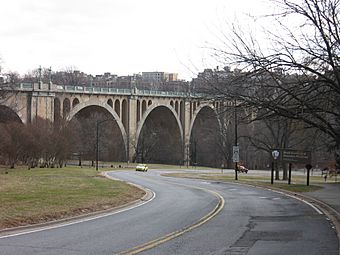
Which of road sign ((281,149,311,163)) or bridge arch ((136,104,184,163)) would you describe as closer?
road sign ((281,149,311,163))

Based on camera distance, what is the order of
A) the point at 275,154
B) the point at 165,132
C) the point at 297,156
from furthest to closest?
the point at 165,132 < the point at 275,154 < the point at 297,156

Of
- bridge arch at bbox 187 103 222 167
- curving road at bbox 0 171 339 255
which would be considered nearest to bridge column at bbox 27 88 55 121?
bridge arch at bbox 187 103 222 167

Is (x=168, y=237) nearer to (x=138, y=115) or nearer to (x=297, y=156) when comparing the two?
(x=297, y=156)

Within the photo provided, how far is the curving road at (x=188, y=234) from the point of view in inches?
421

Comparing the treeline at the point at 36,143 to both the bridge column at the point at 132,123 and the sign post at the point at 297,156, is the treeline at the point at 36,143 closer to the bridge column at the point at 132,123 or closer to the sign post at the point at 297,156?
the bridge column at the point at 132,123

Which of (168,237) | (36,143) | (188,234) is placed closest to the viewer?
(168,237)

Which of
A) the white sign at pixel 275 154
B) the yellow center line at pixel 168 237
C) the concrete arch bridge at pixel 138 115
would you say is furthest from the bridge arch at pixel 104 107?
the yellow center line at pixel 168 237

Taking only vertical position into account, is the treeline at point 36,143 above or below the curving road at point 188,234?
above

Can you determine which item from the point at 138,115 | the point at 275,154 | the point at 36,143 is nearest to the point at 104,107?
the point at 138,115

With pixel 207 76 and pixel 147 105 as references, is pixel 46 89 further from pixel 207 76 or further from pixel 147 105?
pixel 207 76

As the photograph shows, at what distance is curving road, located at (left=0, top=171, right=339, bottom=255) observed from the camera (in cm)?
1069

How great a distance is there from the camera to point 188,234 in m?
13.0

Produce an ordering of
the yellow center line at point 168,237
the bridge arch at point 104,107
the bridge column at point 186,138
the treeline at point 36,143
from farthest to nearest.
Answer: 1. the bridge column at point 186,138
2. the bridge arch at point 104,107
3. the treeline at point 36,143
4. the yellow center line at point 168,237

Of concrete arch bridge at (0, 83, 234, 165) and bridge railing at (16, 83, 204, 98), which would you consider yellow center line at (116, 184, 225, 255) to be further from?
bridge railing at (16, 83, 204, 98)
